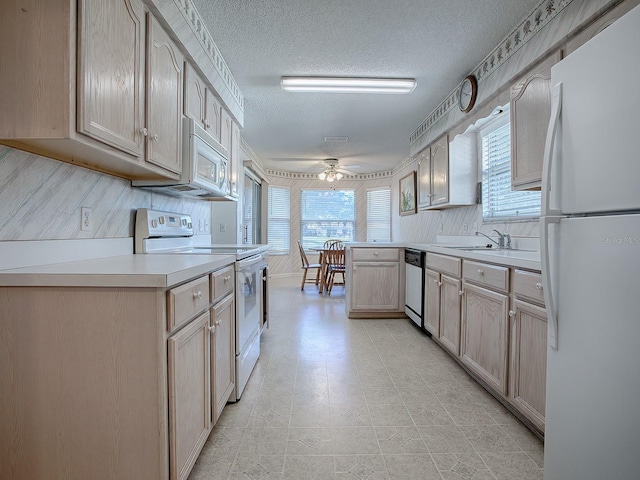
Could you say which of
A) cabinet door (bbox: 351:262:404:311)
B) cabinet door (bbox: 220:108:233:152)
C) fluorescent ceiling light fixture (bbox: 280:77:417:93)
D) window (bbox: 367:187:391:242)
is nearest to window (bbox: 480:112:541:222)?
fluorescent ceiling light fixture (bbox: 280:77:417:93)

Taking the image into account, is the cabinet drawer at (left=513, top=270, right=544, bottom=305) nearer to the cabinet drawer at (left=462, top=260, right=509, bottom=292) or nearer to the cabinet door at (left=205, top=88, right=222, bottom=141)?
the cabinet drawer at (left=462, top=260, right=509, bottom=292)

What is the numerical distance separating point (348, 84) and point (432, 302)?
2.13 metres

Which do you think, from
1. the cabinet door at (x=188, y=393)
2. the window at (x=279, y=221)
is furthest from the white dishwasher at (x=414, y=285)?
the window at (x=279, y=221)

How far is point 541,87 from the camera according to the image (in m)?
1.85

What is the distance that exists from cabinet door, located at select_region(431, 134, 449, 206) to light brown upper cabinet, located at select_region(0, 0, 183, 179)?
2665 millimetres

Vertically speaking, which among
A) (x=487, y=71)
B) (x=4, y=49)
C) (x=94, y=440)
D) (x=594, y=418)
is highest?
(x=487, y=71)

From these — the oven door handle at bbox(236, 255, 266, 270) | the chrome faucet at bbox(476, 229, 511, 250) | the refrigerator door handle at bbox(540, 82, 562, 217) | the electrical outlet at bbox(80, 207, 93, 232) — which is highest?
the refrigerator door handle at bbox(540, 82, 562, 217)

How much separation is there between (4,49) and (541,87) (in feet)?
8.11

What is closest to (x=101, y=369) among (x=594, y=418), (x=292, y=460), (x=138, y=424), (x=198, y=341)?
(x=138, y=424)

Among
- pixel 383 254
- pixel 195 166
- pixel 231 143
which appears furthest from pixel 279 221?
pixel 195 166

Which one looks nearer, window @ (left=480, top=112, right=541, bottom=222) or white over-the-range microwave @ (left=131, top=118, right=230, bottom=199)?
white over-the-range microwave @ (left=131, top=118, right=230, bottom=199)

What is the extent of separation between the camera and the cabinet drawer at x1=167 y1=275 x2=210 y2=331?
1.07m

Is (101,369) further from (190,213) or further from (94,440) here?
(190,213)

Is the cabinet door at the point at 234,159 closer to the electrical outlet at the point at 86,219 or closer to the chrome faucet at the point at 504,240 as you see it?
the electrical outlet at the point at 86,219
